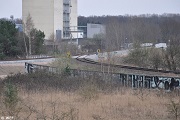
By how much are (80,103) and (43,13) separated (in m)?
73.9

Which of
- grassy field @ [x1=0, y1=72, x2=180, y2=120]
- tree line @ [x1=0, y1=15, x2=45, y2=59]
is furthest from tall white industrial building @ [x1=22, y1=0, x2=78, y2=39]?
grassy field @ [x1=0, y1=72, x2=180, y2=120]

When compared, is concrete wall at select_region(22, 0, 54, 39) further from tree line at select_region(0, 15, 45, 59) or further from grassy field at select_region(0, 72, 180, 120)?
grassy field at select_region(0, 72, 180, 120)

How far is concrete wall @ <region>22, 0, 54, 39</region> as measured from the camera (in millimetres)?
86794

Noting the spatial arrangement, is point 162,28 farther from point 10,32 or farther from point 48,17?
point 10,32

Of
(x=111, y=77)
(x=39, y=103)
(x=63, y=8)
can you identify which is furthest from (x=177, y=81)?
(x=63, y=8)

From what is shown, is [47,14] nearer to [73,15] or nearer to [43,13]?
[43,13]

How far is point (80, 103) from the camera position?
51.7 ft

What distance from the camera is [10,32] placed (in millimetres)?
56031

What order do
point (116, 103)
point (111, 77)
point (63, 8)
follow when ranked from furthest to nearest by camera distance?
point (63, 8) < point (111, 77) < point (116, 103)

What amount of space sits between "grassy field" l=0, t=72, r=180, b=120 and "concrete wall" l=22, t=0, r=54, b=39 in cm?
6581

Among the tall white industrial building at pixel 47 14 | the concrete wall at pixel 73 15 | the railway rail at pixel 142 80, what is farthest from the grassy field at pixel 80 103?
the concrete wall at pixel 73 15

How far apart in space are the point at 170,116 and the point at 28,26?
59.2 meters

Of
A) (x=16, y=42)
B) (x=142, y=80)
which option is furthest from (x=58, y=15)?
(x=142, y=80)

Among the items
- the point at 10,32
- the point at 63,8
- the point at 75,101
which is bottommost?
the point at 75,101
